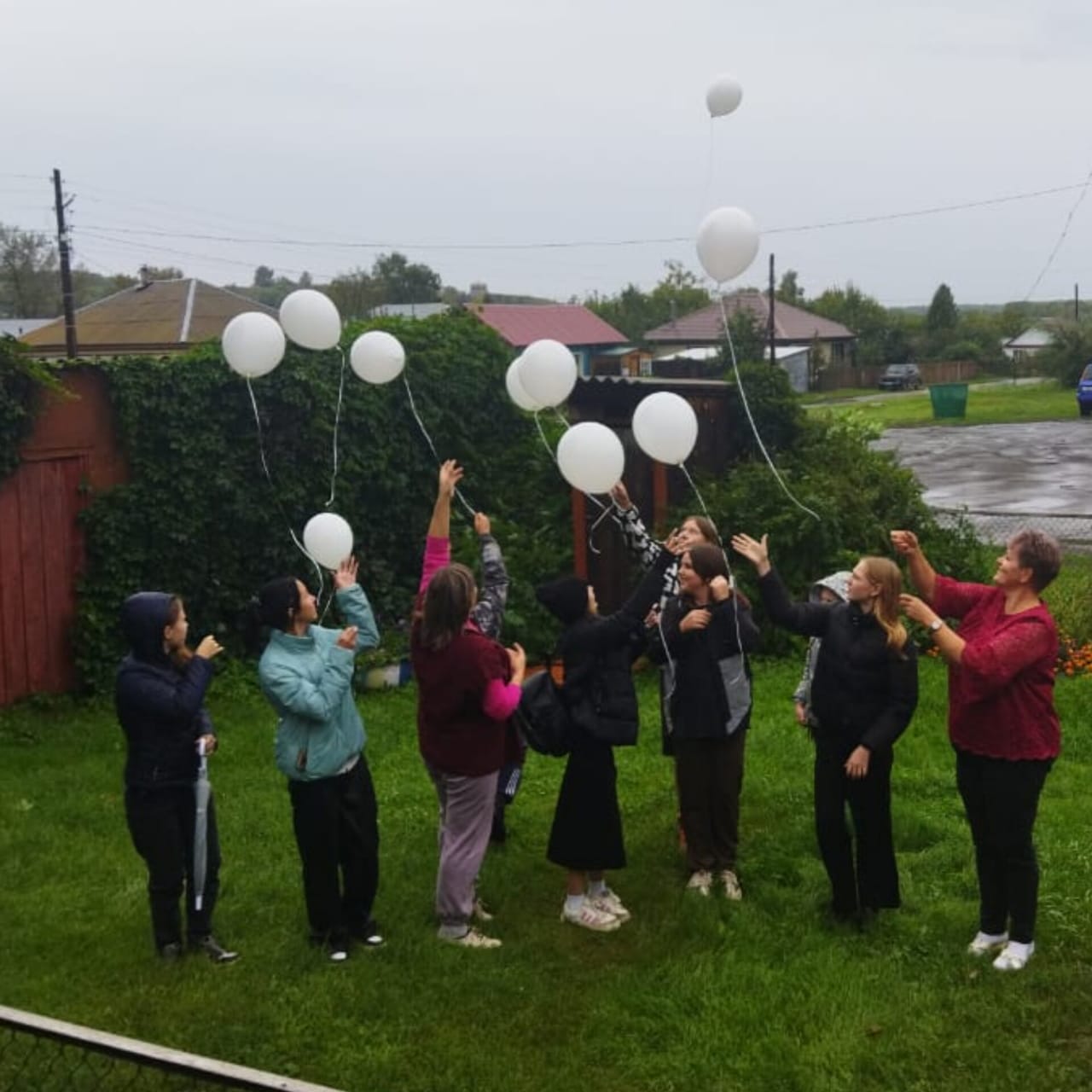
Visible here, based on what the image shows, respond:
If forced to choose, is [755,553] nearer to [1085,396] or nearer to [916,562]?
[916,562]

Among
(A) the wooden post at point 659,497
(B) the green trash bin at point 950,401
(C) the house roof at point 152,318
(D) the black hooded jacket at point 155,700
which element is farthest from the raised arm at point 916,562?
(B) the green trash bin at point 950,401

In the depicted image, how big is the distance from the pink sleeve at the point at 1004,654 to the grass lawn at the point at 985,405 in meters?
26.4

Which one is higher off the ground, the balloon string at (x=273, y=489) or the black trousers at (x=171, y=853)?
the balloon string at (x=273, y=489)

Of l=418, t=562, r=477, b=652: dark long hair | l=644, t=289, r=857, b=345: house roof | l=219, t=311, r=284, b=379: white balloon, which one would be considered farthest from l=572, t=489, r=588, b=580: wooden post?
l=644, t=289, r=857, b=345: house roof

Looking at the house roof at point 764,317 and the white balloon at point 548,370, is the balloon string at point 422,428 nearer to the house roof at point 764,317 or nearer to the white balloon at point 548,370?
the white balloon at point 548,370

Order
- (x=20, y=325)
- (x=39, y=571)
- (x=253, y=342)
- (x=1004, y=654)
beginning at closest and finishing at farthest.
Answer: (x=1004, y=654) < (x=253, y=342) < (x=39, y=571) < (x=20, y=325)

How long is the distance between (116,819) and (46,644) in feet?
8.43

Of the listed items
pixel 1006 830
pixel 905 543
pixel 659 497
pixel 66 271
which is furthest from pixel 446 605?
pixel 66 271

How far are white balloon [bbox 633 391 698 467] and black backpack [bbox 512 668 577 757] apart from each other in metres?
1.35

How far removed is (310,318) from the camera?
23.7 feet

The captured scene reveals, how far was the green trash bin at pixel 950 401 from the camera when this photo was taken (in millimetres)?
35094

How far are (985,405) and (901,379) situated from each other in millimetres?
11657

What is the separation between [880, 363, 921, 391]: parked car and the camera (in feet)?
165

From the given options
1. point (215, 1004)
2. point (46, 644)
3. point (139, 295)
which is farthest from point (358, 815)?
point (139, 295)
